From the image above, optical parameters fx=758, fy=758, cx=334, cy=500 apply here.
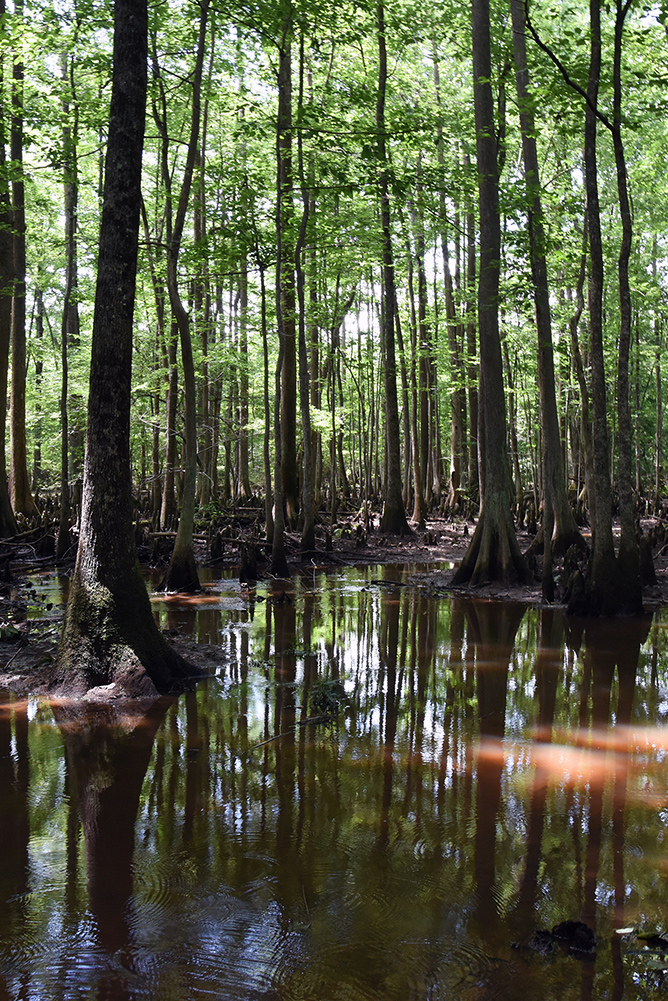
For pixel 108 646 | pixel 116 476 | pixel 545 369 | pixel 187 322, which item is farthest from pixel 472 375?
pixel 108 646

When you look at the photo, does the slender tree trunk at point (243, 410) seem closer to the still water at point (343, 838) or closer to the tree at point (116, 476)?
the tree at point (116, 476)

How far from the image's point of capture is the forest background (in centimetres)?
1032

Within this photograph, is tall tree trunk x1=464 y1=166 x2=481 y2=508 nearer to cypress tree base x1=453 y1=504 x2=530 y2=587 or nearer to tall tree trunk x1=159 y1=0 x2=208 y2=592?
cypress tree base x1=453 y1=504 x2=530 y2=587

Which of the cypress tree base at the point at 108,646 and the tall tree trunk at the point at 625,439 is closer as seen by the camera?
the cypress tree base at the point at 108,646

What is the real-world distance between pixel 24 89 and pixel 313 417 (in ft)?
41.1

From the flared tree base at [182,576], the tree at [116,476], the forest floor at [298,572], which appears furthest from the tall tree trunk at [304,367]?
the tree at [116,476]

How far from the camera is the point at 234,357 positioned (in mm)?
18953

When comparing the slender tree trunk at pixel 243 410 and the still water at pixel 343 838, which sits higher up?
the slender tree trunk at pixel 243 410

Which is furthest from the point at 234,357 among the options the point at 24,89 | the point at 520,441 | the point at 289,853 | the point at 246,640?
the point at 520,441

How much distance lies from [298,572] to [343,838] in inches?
418

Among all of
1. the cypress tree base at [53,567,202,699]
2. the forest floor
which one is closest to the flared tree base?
the forest floor

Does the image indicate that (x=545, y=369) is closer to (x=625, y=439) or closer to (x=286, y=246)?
(x=625, y=439)

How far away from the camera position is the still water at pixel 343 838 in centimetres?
263

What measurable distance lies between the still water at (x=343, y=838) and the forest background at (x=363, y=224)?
15.7 ft
